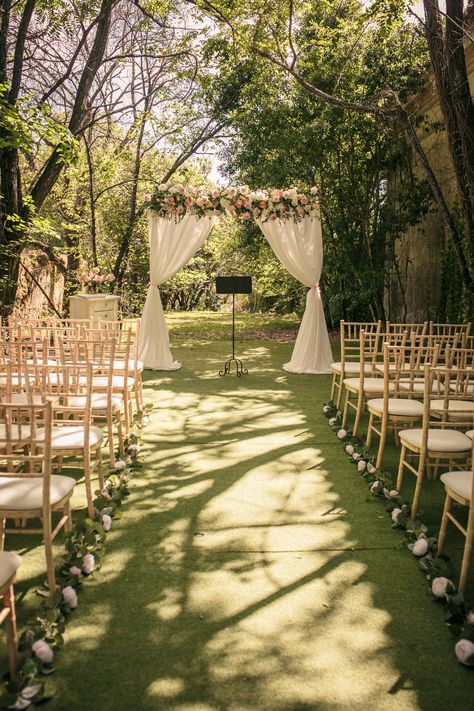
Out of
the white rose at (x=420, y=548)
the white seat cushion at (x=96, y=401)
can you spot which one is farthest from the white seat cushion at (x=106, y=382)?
the white rose at (x=420, y=548)

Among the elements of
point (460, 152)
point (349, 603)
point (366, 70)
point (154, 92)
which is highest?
point (154, 92)

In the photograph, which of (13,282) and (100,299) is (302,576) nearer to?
(13,282)

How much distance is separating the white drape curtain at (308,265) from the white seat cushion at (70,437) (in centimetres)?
501

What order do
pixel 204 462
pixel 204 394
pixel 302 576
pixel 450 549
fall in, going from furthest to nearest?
pixel 204 394 < pixel 204 462 < pixel 450 549 < pixel 302 576

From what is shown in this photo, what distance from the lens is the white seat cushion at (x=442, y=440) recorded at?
2.95 metres

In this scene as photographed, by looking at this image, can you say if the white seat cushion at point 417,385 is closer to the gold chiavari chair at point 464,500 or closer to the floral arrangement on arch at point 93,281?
the gold chiavari chair at point 464,500

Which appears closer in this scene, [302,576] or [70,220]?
[302,576]

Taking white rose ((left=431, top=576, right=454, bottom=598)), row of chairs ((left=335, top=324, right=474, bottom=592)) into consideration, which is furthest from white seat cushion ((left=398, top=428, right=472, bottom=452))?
white rose ((left=431, top=576, right=454, bottom=598))

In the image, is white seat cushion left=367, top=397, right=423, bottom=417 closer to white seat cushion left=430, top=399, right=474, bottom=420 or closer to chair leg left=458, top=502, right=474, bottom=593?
white seat cushion left=430, top=399, right=474, bottom=420

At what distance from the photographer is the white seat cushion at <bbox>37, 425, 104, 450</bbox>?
2887mm

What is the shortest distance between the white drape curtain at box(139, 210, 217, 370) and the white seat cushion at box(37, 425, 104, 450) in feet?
15.5

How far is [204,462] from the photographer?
13.4 ft

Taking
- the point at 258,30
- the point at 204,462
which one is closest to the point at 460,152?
the point at 204,462

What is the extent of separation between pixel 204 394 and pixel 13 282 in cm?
281
